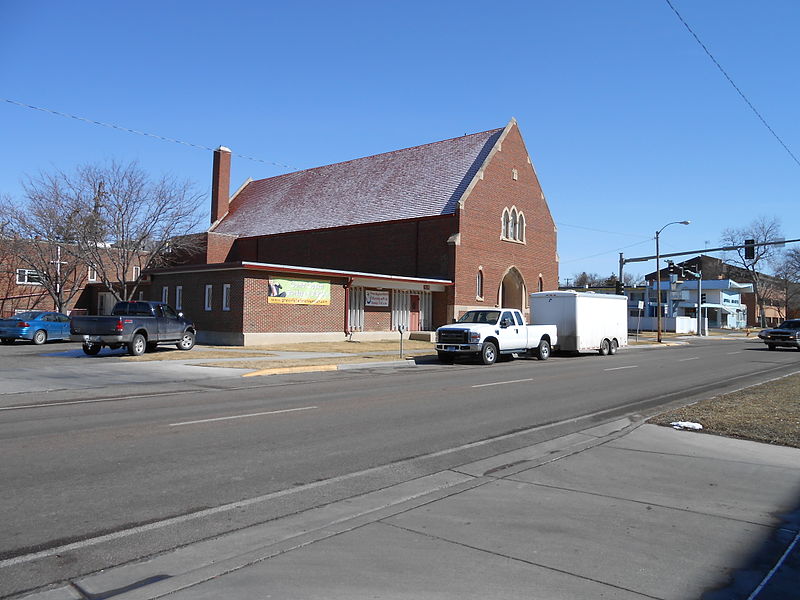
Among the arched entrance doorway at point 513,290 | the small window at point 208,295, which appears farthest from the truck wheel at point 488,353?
the arched entrance doorway at point 513,290

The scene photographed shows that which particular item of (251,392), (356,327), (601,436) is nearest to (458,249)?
(356,327)

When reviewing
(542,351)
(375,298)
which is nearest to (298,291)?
(375,298)

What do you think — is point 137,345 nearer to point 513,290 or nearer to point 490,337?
point 490,337

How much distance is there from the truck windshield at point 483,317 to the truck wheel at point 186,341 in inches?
415

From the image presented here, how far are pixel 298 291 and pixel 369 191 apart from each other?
16.0m

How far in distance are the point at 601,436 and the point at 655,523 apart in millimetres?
3856

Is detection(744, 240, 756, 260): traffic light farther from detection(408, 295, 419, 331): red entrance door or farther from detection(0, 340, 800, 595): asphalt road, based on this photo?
detection(408, 295, 419, 331): red entrance door

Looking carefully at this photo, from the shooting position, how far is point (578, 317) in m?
27.6

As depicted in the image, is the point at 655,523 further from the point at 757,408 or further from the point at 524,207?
the point at 524,207

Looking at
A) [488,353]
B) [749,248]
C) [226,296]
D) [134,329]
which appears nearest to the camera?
[134,329]

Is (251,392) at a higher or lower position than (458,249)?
lower

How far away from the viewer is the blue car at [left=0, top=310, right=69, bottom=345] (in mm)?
28125

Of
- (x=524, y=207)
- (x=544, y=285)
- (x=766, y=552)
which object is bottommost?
(x=766, y=552)

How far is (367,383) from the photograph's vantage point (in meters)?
16.1
